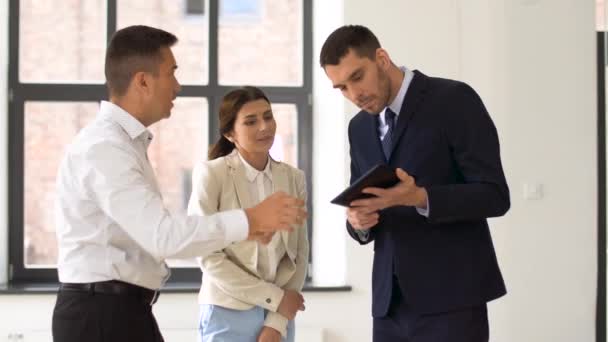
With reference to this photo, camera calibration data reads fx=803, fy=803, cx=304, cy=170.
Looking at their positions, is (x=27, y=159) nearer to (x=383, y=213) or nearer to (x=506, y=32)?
(x=506, y=32)

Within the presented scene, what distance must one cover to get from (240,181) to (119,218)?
85cm

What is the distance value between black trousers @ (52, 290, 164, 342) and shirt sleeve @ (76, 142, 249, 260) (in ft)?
0.56

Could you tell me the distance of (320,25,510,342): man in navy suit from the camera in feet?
6.64

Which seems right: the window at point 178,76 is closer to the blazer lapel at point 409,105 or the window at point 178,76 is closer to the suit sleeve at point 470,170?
the blazer lapel at point 409,105

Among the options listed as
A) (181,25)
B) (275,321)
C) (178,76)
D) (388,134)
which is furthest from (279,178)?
(181,25)

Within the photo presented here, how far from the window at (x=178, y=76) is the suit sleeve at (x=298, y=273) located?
6.81 feet

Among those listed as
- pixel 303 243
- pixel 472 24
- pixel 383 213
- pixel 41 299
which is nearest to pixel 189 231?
pixel 383 213

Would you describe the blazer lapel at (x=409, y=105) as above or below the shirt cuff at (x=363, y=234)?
above

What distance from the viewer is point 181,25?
5.01 meters

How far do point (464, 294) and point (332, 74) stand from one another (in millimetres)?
715

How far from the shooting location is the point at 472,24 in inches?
184

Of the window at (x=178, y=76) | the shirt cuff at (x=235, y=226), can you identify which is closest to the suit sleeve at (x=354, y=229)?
the shirt cuff at (x=235, y=226)

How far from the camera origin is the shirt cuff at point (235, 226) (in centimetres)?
189

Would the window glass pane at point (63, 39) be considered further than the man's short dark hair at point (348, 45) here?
Yes
